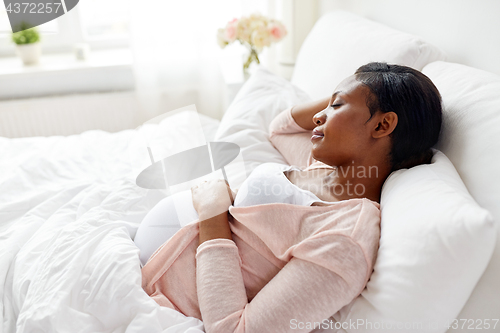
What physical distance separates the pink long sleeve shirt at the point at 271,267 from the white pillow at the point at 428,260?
0.04 meters

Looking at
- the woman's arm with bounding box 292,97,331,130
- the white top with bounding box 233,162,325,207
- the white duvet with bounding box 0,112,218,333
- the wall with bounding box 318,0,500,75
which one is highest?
the wall with bounding box 318,0,500,75

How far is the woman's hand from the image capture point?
0.93 meters

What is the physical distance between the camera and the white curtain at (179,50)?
2240 millimetres

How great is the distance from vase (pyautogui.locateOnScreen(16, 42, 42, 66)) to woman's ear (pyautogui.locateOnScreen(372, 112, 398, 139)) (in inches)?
89.0

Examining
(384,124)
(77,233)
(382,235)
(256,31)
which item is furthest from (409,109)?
(256,31)

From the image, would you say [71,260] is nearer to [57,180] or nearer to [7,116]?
[57,180]

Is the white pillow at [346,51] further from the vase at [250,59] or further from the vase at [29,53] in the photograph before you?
the vase at [29,53]

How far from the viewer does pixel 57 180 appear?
134 cm

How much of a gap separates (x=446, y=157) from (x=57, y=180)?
1204 millimetres

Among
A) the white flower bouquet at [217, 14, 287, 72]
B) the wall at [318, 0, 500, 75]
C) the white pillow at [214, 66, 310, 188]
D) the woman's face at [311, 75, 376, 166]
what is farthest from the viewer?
the white flower bouquet at [217, 14, 287, 72]

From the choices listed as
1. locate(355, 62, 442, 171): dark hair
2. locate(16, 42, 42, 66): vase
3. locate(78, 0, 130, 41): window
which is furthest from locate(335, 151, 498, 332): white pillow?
locate(16, 42, 42, 66): vase

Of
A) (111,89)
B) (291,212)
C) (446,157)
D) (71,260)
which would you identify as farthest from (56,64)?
(446,157)

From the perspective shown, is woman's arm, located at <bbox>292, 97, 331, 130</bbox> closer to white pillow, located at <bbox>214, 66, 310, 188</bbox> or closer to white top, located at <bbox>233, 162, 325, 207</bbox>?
white pillow, located at <bbox>214, 66, 310, 188</bbox>

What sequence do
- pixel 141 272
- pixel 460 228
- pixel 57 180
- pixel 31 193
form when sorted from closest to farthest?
1. pixel 460 228
2. pixel 141 272
3. pixel 31 193
4. pixel 57 180
